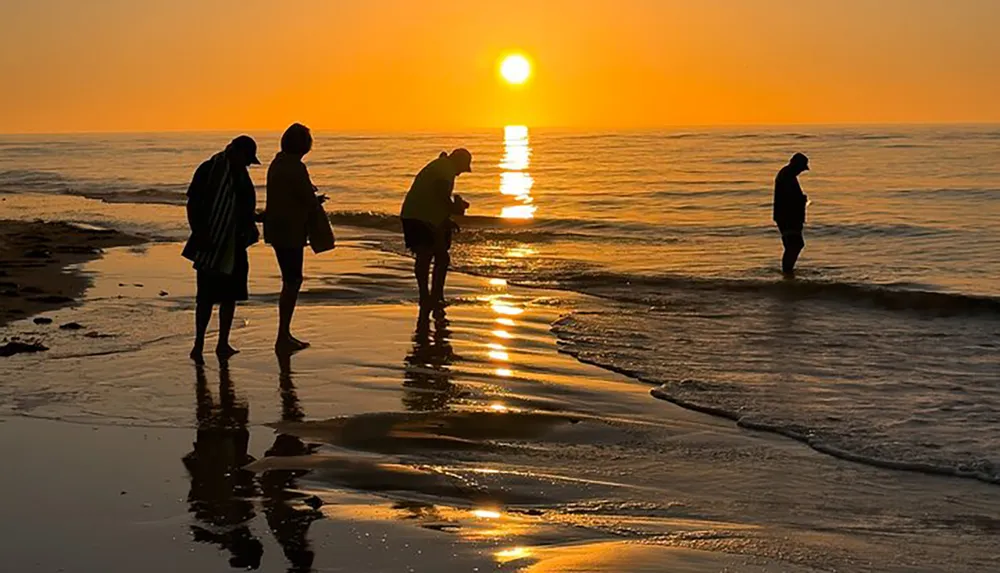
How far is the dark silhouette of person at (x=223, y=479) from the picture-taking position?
4.56 meters

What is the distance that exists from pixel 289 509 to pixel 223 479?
63 cm

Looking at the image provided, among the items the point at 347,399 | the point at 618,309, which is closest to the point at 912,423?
the point at 347,399

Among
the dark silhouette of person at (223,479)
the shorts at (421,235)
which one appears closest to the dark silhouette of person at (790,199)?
the shorts at (421,235)

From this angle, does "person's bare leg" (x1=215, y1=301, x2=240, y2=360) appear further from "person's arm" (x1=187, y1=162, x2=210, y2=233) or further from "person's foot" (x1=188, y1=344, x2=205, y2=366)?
"person's arm" (x1=187, y1=162, x2=210, y2=233)

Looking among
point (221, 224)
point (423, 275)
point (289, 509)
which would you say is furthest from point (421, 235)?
point (289, 509)

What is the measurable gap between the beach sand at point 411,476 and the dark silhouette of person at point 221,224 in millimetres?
551

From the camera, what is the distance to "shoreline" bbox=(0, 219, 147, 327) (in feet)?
38.4

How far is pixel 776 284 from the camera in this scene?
16.2 metres

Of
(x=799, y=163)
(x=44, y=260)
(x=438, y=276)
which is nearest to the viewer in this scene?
(x=438, y=276)

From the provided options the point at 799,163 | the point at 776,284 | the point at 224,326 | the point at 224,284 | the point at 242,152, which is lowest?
the point at 776,284

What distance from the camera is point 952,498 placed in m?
5.90

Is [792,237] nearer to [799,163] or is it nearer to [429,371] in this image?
[799,163]

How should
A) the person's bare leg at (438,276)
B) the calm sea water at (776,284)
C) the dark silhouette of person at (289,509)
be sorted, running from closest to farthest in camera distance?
the dark silhouette of person at (289,509) → the calm sea water at (776,284) → the person's bare leg at (438,276)

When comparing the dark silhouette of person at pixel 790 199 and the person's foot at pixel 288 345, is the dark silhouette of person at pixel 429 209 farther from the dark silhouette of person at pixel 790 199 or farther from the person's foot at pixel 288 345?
the dark silhouette of person at pixel 790 199
